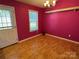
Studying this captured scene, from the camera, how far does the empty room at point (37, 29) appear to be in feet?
8.42

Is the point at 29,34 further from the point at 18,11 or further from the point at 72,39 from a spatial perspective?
the point at 72,39

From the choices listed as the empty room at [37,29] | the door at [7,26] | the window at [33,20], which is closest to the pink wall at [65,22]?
the empty room at [37,29]

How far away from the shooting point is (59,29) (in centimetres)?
419

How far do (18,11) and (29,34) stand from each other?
1643 millimetres

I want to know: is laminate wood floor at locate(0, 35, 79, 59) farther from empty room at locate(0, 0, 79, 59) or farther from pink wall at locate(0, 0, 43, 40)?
pink wall at locate(0, 0, 43, 40)

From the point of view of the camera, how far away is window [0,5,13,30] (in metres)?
2.82

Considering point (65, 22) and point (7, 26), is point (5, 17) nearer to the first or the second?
point (7, 26)

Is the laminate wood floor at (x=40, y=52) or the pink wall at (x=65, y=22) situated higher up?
the pink wall at (x=65, y=22)

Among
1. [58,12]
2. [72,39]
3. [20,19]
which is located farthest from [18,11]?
[72,39]

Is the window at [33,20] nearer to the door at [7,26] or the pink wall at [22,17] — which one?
the pink wall at [22,17]

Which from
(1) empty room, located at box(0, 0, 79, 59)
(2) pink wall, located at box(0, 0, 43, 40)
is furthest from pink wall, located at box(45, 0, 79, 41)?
(2) pink wall, located at box(0, 0, 43, 40)

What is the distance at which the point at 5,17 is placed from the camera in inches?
117

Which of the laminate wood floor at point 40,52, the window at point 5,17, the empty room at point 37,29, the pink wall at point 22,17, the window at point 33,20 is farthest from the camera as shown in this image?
the window at point 33,20

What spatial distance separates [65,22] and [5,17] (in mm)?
3361
